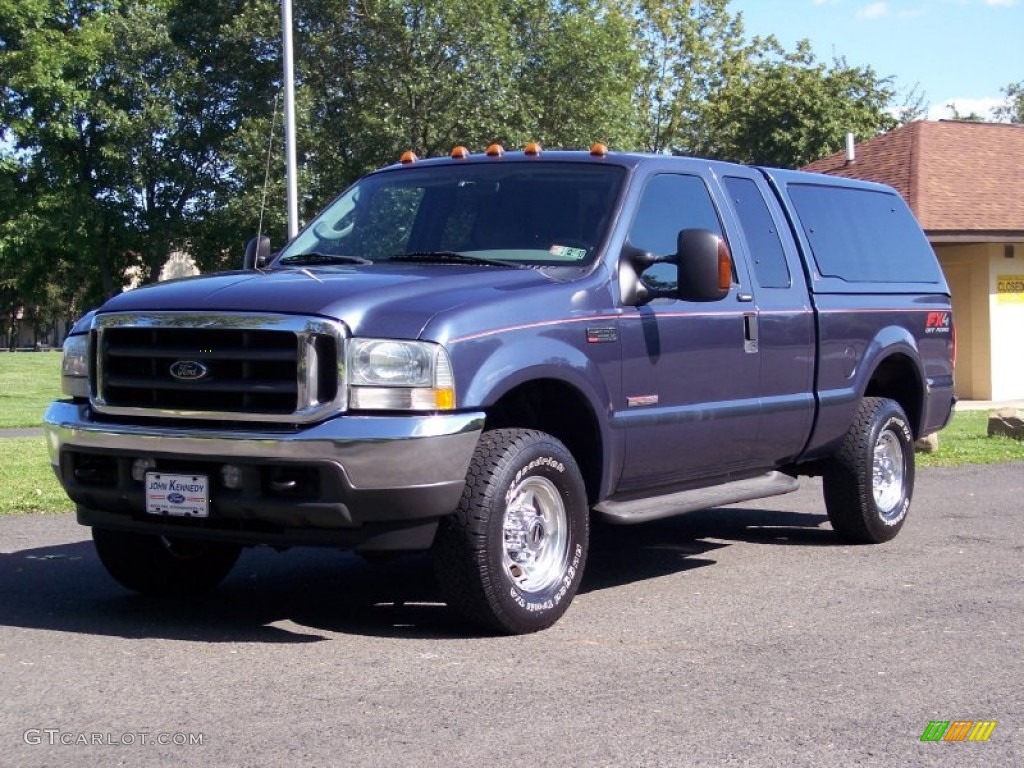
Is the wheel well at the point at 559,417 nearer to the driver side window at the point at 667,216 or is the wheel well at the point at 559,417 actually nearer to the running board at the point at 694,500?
the running board at the point at 694,500

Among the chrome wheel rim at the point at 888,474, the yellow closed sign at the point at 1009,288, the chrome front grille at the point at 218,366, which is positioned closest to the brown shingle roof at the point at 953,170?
the yellow closed sign at the point at 1009,288

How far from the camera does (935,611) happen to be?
6.64m

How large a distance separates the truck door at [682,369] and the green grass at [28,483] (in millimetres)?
4762

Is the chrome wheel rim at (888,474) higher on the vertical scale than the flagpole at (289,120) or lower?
lower

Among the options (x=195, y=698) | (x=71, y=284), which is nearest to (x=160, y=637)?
(x=195, y=698)

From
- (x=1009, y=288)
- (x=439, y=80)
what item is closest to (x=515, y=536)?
(x=1009, y=288)

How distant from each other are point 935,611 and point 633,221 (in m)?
2.32

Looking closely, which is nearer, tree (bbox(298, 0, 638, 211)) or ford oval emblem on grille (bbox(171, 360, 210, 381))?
ford oval emblem on grille (bbox(171, 360, 210, 381))

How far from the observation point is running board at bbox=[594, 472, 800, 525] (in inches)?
260

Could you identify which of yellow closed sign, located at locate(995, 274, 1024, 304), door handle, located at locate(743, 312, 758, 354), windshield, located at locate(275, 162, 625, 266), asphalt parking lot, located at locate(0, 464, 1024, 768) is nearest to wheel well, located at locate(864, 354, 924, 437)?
asphalt parking lot, located at locate(0, 464, 1024, 768)

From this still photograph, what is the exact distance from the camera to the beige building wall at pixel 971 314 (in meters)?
24.5

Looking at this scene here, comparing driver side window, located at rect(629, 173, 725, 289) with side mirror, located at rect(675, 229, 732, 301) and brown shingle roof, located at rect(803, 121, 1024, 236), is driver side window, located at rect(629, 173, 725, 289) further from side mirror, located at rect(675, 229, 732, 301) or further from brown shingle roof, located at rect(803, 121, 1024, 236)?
brown shingle roof, located at rect(803, 121, 1024, 236)

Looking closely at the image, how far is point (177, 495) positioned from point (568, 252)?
217 cm

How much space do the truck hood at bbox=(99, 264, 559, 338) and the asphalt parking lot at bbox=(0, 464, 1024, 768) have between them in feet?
4.39
